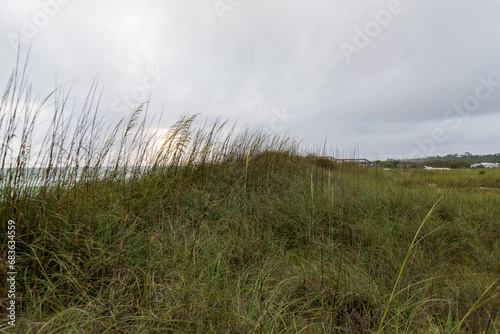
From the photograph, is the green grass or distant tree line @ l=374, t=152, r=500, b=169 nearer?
the green grass

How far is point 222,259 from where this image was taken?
180 cm

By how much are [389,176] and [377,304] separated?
4.39 meters

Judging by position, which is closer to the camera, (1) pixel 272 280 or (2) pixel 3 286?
(2) pixel 3 286

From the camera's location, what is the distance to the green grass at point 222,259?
1173mm

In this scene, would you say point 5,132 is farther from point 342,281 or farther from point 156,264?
point 342,281

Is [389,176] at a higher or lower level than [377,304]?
higher

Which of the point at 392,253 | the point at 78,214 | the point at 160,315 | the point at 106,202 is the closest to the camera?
the point at 160,315

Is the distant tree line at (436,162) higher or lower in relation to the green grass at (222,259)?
higher

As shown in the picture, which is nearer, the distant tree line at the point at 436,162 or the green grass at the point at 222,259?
the green grass at the point at 222,259

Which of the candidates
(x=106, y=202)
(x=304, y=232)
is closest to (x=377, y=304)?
(x=304, y=232)

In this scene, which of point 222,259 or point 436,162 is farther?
point 436,162

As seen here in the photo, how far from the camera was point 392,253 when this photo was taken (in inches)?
76.2

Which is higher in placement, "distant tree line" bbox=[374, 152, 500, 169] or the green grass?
"distant tree line" bbox=[374, 152, 500, 169]

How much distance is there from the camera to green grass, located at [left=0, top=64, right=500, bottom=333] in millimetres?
1173
